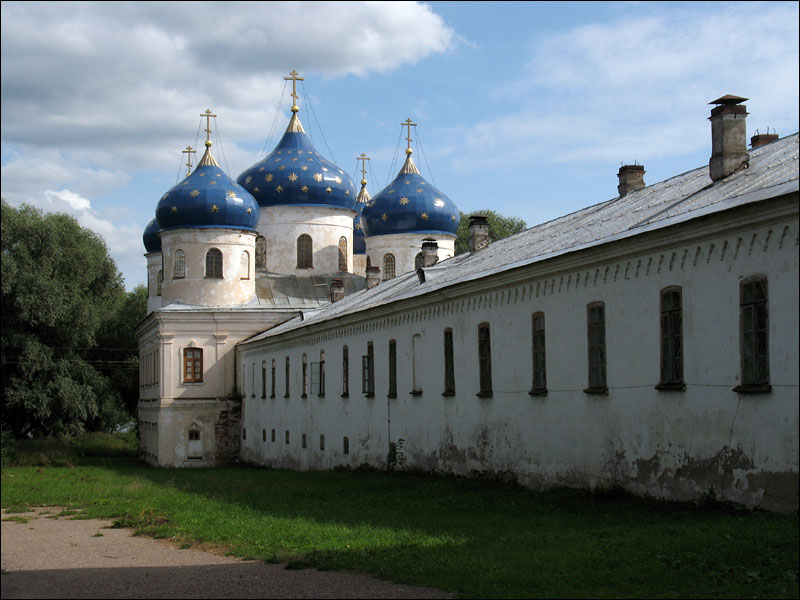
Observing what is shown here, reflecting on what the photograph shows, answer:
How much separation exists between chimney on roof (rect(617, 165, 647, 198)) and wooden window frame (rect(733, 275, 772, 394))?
1096 centimetres

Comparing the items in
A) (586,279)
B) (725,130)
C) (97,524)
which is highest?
(725,130)

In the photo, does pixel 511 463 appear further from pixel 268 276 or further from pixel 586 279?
pixel 268 276

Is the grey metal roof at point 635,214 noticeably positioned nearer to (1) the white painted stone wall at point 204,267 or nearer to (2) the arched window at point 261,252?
(1) the white painted stone wall at point 204,267

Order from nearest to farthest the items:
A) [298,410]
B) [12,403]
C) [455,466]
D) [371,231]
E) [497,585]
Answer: [497,585] → [455,466] → [298,410] → [12,403] → [371,231]

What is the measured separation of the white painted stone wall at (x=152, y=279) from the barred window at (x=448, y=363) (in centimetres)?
3429

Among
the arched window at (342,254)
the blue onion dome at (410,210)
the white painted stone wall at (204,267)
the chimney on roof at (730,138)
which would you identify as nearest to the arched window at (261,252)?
the arched window at (342,254)

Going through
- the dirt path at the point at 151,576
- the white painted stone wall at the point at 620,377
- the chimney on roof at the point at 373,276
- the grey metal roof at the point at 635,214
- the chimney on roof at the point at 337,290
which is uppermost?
the chimney on roof at the point at 373,276

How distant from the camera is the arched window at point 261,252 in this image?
4656 centimetres

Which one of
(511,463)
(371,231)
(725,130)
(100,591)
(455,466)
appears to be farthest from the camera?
(371,231)

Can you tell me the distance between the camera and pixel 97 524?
656 inches

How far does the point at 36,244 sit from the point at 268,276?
9236 millimetres

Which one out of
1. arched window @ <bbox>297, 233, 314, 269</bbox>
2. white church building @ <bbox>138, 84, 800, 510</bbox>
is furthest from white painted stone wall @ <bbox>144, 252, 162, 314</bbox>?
white church building @ <bbox>138, 84, 800, 510</bbox>

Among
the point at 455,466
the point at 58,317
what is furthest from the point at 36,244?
the point at 455,466

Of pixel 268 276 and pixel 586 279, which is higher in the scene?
pixel 268 276
